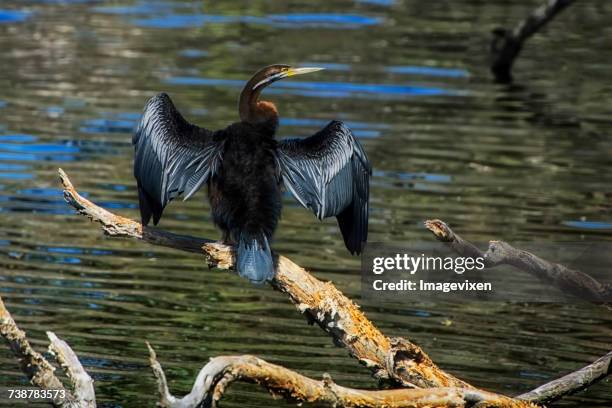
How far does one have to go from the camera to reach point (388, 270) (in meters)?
8.84

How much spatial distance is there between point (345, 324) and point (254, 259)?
0.45m

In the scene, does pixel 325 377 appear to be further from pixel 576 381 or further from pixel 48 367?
pixel 576 381

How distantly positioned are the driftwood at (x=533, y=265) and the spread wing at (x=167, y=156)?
1123 mm

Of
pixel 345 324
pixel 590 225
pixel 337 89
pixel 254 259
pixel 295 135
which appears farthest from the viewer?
pixel 337 89

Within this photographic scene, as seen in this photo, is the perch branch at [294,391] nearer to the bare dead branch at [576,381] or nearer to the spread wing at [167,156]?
the bare dead branch at [576,381]

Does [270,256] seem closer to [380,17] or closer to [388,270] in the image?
[388,270]

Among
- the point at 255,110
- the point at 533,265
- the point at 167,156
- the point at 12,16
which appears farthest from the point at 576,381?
the point at 12,16

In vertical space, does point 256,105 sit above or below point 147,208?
above

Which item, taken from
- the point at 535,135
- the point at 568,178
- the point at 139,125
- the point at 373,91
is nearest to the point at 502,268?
the point at 568,178

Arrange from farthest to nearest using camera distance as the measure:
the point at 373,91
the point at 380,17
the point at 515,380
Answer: the point at 380,17
the point at 373,91
the point at 515,380

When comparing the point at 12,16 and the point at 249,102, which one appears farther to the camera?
the point at 12,16

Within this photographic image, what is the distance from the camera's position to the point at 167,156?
5895mm

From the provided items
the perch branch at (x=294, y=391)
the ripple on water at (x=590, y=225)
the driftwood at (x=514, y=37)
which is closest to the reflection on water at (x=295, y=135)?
the ripple on water at (x=590, y=225)

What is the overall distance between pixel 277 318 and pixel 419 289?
1100 mm
